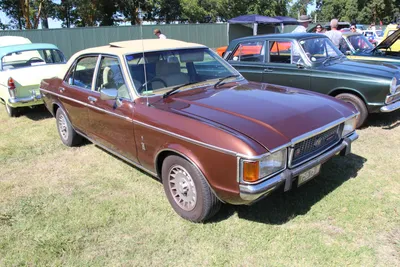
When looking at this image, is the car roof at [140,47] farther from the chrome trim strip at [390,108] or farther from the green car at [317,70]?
the chrome trim strip at [390,108]

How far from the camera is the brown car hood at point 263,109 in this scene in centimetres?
293

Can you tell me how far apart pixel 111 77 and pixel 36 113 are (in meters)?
4.83

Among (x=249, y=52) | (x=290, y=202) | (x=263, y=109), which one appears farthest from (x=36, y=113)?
(x=290, y=202)

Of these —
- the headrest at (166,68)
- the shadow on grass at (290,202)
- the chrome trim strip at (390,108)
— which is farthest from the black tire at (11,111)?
the chrome trim strip at (390,108)

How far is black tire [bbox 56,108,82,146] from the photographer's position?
5.42 m

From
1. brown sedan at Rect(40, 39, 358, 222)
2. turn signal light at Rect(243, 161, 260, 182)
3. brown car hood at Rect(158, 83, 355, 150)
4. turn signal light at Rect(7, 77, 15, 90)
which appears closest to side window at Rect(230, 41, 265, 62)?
brown sedan at Rect(40, 39, 358, 222)

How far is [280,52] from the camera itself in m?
6.82

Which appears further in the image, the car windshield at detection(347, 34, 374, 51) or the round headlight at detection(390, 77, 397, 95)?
the car windshield at detection(347, 34, 374, 51)

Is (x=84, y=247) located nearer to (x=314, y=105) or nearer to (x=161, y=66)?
(x=161, y=66)

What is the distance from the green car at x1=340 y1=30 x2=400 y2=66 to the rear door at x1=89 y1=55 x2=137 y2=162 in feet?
17.1

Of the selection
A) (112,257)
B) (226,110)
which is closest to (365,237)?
(226,110)

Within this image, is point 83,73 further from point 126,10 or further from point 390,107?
point 126,10

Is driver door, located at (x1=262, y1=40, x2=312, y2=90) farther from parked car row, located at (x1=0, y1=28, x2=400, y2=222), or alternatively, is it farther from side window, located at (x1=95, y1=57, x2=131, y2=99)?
side window, located at (x1=95, y1=57, x2=131, y2=99)

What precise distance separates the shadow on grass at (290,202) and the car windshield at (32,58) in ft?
21.0
